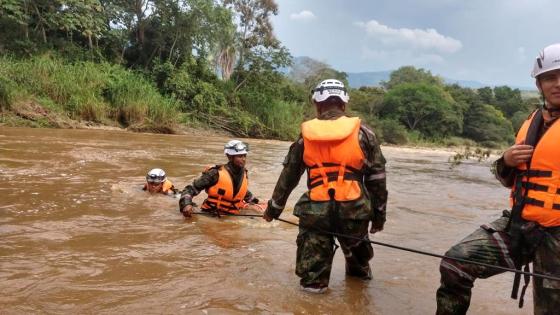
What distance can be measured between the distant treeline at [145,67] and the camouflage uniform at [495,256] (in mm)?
18346

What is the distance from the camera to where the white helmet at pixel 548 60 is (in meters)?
2.85

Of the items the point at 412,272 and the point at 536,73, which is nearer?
the point at 536,73

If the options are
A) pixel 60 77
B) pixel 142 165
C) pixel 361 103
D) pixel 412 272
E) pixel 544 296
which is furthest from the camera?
pixel 361 103

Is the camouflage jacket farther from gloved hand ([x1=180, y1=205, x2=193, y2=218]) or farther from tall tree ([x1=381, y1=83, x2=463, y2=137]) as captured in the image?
tall tree ([x1=381, y1=83, x2=463, y2=137])

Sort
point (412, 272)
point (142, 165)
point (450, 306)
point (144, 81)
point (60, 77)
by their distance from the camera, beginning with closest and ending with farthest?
1. point (450, 306)
2. point (412, 272)
3. point (142, 165)
4. point (60, 77)
5. point (144, 81)

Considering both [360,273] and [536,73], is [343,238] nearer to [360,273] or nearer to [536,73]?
[360,273]

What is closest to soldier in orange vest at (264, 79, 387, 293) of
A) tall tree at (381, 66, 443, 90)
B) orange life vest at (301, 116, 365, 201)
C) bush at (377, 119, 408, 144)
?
orange life vest at (301, 116, 365, 201)

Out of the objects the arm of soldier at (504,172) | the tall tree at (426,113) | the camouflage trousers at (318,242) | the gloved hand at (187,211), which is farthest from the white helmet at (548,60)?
the tall tree at (426,113)

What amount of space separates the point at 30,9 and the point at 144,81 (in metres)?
5.95

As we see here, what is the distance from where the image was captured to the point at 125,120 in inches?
882

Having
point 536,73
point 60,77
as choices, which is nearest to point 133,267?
point 536,73

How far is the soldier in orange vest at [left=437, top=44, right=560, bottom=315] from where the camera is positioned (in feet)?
9.32

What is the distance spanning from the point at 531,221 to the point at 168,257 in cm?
317

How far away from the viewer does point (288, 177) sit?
161 inches
